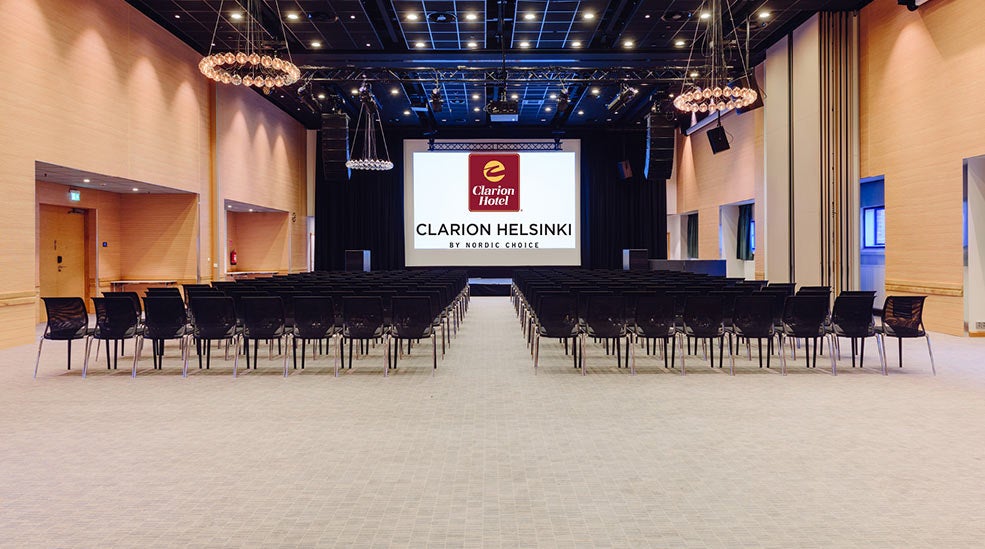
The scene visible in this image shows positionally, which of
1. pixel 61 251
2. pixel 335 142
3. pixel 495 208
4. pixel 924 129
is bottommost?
pixel 61 251

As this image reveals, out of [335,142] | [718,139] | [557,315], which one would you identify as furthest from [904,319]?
[335,142]

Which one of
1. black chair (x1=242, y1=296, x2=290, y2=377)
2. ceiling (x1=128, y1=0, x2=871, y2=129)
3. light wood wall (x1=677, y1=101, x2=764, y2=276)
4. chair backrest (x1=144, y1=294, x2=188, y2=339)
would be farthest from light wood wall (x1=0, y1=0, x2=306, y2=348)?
light wood wall (x1=677, y1=101, x2=764, y2=276)

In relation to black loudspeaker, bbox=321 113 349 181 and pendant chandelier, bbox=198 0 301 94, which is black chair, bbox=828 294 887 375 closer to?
pendant chandelier, bbox=198 0 301 94

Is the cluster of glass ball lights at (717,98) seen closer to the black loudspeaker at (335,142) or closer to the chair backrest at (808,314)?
the chair backrest at (808,314)

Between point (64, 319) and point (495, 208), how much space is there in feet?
53.3

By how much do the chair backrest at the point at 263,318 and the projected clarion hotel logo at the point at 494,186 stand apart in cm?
1560

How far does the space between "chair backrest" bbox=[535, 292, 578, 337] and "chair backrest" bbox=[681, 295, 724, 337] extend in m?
1.26

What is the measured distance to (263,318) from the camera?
710 centimetres

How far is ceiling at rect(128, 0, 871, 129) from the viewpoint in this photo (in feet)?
41.7

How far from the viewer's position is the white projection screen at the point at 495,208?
882 inches

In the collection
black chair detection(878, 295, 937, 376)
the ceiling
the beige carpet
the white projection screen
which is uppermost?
the ceiling

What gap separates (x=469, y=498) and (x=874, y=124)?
40.4 ft

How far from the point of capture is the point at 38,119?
9898 millimetres

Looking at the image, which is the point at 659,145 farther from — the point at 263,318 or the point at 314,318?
the point at 263,318
